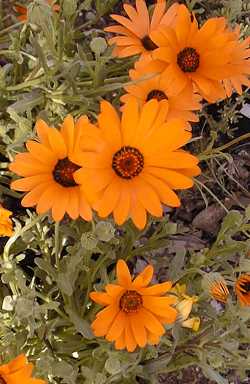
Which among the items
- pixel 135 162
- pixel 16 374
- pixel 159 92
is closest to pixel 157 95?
pixel 159 92

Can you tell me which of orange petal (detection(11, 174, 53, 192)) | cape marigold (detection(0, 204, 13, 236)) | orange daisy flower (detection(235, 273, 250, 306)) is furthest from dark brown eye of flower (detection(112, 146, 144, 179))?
orange daisy flower (detection(235, 273, 250, 306))

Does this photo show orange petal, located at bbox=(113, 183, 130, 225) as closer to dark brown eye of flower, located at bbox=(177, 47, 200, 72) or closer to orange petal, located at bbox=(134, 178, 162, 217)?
orange petal, located at bbox=(134, 178, 162, 217)

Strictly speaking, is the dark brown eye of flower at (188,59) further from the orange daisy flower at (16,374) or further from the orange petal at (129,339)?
the orange daisy flower at (16,374)

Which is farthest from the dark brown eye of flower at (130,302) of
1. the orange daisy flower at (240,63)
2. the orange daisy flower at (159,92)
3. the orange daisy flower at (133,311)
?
the orange daisy flower at (240,63)

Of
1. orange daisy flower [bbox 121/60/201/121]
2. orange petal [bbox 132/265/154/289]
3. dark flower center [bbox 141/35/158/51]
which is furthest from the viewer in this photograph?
dark flower center [bbox 141/35/158/51]

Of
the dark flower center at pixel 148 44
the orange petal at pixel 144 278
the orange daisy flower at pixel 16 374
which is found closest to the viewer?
the orange daisy flower at pixel 16 374

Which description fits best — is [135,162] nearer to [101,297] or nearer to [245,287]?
[101,297]
